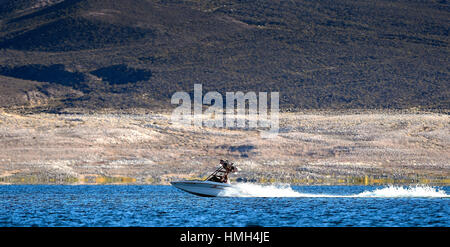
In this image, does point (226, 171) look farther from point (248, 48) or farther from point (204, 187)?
point (248, 48)

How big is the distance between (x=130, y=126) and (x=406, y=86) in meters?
37.3

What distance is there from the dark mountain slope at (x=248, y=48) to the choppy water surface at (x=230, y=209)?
177ft

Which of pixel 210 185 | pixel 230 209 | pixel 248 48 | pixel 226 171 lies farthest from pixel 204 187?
pixel 248 48

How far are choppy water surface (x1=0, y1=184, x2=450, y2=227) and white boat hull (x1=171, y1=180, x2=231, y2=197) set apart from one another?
1.69ft

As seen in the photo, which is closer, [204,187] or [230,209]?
[230,209]

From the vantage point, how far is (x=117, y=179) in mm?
64688

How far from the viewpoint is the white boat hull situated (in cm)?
3905

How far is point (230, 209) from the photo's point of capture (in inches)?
1387

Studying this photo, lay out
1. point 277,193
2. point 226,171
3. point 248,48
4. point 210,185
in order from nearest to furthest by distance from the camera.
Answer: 1. point 226,171
2. point 210,185
3. point 277,193
4. point 248,48

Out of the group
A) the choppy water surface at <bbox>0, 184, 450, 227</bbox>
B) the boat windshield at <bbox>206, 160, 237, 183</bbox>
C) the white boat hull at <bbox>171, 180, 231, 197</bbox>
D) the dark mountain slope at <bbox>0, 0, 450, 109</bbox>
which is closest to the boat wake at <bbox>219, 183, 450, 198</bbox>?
the choppy water surface at <bbox>0, 184, 450, 227</bbox>

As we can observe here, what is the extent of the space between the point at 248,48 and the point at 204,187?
272 ft

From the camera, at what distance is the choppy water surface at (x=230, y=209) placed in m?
29.9

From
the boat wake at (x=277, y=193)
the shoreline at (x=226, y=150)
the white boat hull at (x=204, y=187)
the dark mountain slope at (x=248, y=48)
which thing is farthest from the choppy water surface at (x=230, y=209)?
the dark mountain slope at (x=248, y=48)
